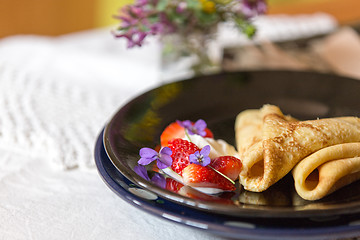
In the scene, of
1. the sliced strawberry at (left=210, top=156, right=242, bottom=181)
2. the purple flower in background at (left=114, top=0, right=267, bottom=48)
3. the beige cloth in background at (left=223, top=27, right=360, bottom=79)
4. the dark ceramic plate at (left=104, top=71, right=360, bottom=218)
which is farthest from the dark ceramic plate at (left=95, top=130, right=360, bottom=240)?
the beige cloth in background at (left=223, top=27, right=360, bottom=79)

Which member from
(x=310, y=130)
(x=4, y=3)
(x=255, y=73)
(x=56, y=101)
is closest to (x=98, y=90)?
(x=56, y=101)

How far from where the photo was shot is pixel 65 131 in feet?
3.59

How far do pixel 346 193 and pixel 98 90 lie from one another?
85 cm

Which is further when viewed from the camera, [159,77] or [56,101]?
[159,77]

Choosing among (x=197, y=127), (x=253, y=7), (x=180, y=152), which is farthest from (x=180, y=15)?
(x=180, y=152)

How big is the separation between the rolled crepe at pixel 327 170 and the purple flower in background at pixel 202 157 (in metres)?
0.16

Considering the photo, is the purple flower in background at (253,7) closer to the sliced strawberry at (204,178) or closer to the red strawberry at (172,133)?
the red strawberry at (172,133)

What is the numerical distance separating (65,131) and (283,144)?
0.56m

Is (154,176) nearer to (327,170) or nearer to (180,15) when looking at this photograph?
(327,170)

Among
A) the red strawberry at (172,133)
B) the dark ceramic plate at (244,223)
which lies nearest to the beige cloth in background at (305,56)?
the red strawberry at (172,133)

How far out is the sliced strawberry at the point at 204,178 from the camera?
2.44 feet

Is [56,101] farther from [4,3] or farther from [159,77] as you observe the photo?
[4,3]

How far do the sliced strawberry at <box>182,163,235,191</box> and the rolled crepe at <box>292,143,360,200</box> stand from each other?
0.41ft

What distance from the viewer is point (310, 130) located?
831mm
